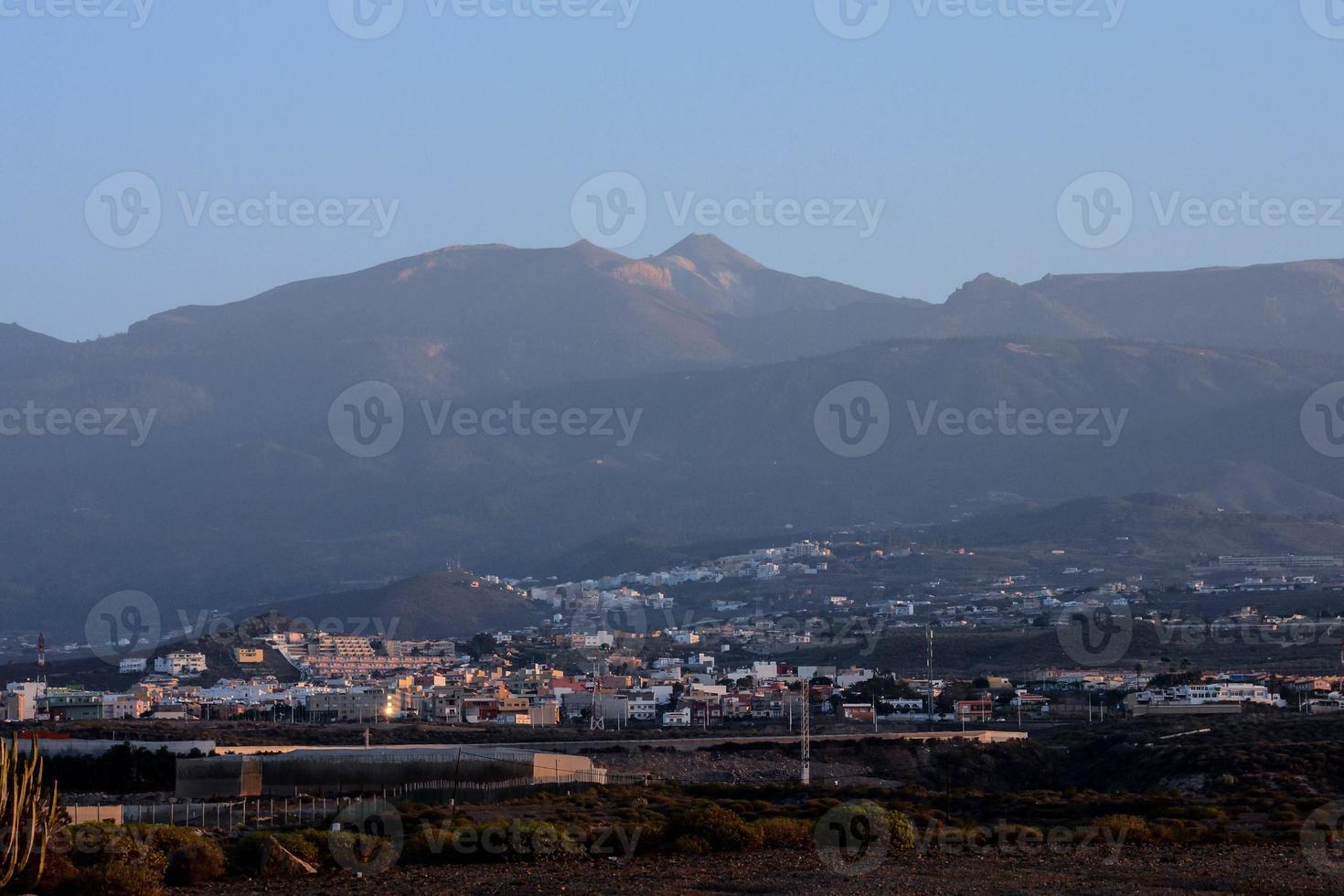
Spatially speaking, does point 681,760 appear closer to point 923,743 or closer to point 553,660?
point 923,743

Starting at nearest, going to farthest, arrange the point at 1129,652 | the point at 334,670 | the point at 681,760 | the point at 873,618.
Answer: the point at 681,760, the point at 1129,652, the point at 334,670, the point at 873,618

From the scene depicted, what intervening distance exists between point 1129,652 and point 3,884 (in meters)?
66.7

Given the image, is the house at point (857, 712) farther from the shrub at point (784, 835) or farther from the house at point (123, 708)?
the shrub at point (784, 835)

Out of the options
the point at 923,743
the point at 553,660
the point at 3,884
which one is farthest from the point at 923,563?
the point at 3,884

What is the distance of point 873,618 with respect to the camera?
10719 cm
